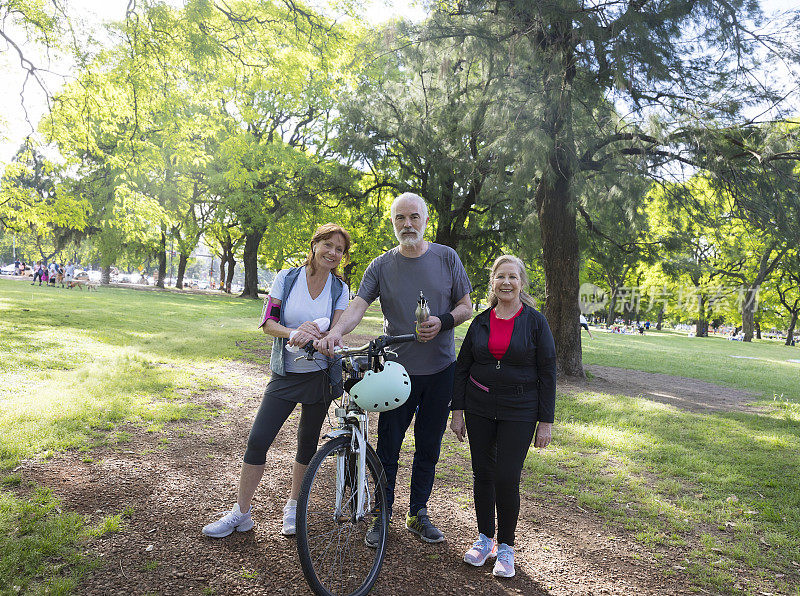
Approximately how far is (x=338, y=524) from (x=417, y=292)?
1.43m

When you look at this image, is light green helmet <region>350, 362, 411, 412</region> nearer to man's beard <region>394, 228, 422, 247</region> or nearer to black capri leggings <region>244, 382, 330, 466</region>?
black capri leggings <region>244, 382, 330, 466</region>

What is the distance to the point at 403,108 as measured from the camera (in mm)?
14234

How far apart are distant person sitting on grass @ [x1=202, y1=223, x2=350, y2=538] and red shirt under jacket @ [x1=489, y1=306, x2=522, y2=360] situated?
37.0 inches

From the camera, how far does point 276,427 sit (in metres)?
3.19

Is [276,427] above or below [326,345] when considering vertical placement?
below

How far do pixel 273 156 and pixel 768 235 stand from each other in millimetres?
22795

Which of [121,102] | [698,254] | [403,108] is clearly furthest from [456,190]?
[121,102]

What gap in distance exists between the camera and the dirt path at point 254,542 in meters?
2.86

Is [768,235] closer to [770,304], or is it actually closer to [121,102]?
[121,102]

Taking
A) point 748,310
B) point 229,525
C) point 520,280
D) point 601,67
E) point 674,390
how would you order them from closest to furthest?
1. point 520,280
2. point 229,525
3. point 601,67
4. point 674,390
5. point 748,310

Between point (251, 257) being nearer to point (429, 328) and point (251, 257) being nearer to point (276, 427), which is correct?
point (276, 427)

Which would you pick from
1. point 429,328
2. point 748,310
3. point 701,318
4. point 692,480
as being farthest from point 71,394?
point 701,318

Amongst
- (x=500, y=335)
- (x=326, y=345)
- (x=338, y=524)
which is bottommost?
(x=338, y=524)

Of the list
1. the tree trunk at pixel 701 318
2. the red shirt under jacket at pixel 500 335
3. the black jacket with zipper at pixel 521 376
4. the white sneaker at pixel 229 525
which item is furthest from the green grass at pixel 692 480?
the tree trunk at pixel 701 318
